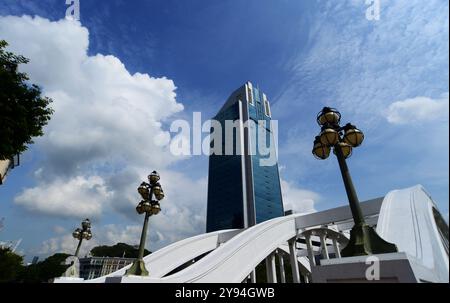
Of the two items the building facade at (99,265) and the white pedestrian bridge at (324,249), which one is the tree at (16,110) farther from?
the building facade at (99,265)

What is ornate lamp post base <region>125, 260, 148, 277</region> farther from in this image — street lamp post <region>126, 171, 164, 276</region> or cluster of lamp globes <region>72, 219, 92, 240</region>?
cluster of lamp globes <region>72, 219, 92, 240</region>

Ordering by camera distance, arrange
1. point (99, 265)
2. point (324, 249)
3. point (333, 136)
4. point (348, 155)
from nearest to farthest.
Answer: point (333, 136) < point (348, 155) < point (324, 249) < point (99, 265)

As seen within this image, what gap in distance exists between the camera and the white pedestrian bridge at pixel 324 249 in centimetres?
269

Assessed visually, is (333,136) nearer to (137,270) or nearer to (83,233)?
(137,270)

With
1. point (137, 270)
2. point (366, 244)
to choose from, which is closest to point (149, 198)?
point (137, 270)

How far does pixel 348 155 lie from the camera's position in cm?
462

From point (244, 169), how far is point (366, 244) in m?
79.9

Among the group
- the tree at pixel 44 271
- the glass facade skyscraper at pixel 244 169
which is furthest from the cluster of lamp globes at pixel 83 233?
the glass facade skyscraper at pixel 244 169

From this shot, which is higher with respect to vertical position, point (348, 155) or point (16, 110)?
point (16, 110)

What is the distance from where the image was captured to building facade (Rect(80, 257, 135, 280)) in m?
88.2

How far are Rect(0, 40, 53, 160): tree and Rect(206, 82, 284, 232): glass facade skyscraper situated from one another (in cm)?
7007
